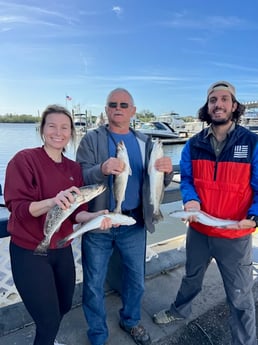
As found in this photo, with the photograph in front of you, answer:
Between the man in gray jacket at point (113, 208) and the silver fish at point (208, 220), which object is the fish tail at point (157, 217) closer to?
the man in gray jacket at point (113, 208)

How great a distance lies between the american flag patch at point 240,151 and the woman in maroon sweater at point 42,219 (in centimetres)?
121

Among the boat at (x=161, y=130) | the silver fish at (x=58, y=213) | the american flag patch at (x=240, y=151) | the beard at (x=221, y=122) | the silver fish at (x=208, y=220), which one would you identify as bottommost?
the boat at (x=161, y=130)

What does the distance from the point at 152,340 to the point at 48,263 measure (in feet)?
4.58

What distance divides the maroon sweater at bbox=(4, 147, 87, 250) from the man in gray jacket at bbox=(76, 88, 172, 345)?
0.39 meters

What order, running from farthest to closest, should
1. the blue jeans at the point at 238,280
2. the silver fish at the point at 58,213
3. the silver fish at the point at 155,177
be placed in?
1. the blue jeans at the point at 238,280
2. the silver fish at the point at 155,177
3. the silver fish at the point at 58,213

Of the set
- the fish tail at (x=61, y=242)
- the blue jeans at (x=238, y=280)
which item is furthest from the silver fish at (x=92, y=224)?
the blue jeans at (x=238, y=280)

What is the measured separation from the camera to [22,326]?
101 inches

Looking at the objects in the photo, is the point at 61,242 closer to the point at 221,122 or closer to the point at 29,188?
the point at 29,188

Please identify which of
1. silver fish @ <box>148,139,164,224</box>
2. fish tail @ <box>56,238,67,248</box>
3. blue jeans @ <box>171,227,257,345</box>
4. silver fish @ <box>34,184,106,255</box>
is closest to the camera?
silver fish @ <box>34,184,106,255</box>

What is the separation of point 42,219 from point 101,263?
77 centimetres

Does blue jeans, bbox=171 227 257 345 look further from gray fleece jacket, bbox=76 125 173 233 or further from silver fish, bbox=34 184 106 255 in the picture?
silver fish, bbox=34 184 106 255

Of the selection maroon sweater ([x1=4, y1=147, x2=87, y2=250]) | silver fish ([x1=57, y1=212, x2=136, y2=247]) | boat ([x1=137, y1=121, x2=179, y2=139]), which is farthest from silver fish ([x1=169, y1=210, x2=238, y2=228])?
boat ([x1=137, y1=121, x2=179, y2=139])

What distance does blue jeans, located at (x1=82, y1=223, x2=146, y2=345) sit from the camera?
2.30m

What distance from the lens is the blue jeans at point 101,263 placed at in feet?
7.56
